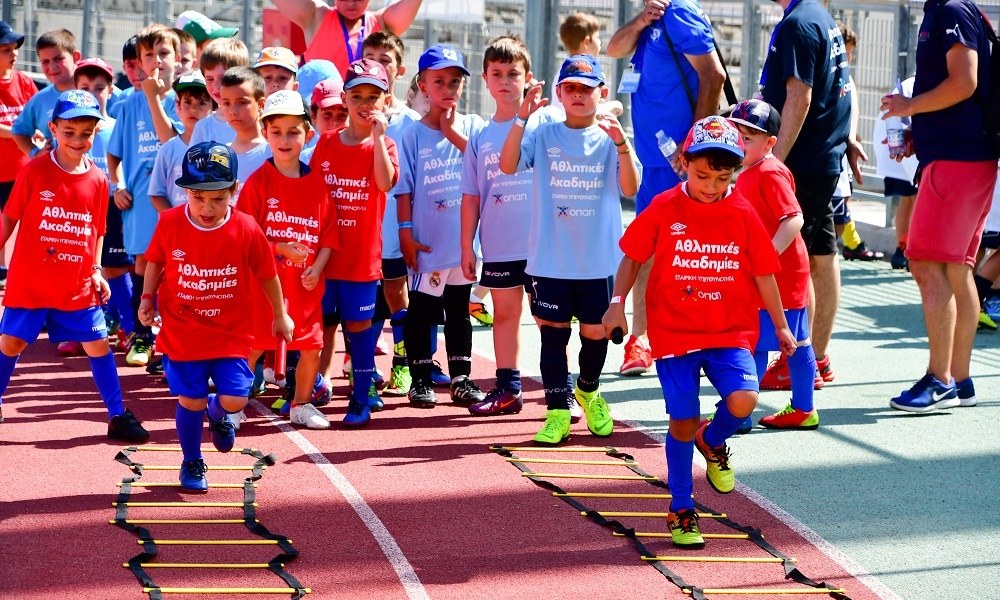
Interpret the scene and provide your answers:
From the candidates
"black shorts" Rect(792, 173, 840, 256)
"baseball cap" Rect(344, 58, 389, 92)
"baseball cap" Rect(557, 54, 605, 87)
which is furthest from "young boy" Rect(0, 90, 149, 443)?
"black shorts" Rect(792, 173, 840, 256)

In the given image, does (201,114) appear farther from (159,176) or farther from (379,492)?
(379,492)

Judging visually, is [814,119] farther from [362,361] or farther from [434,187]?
[362,361]

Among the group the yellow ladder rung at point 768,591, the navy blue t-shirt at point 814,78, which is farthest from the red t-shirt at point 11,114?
the yellow ladder rung at point 768,591

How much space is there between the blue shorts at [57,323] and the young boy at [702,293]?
2.92m

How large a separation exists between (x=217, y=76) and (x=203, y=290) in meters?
2.91

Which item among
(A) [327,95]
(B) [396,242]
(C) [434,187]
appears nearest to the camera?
(A) [327,95]

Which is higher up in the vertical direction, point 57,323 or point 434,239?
point 434,239

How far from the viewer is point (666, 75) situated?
870cm

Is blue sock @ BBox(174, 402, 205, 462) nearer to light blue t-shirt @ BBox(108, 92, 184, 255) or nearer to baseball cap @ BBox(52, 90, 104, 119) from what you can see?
baseball cap @ BBox(52, 90, 104, 119)

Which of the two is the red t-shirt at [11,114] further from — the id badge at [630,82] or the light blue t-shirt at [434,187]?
the id badge at [630,82]

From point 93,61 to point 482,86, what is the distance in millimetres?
7007

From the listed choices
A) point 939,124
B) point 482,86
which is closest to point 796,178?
point 939,124

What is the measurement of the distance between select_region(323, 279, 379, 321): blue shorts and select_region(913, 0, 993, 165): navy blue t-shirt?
3.31 m

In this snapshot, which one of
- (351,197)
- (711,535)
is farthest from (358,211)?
Answer: (711,535)
